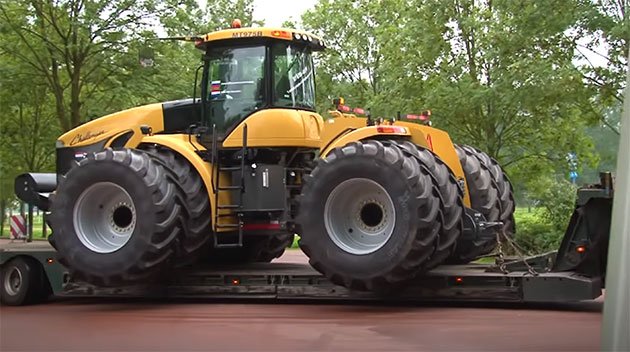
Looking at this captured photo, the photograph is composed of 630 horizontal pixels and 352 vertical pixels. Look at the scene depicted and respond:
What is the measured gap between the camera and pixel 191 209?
9.80 meters

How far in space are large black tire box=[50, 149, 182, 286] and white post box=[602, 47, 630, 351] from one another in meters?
6.61

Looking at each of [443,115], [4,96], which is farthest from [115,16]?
[443,115]

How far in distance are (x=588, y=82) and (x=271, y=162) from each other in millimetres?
9523

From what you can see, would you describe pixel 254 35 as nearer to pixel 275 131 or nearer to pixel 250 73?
pixel 250 73

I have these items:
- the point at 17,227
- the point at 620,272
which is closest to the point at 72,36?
the point at 17,227

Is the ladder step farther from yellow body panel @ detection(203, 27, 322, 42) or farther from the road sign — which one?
the road sign

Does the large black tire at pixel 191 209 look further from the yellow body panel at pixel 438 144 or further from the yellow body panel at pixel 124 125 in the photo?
the yellow body panel at pixel 438 144

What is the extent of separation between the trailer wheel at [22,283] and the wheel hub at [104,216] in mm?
1324

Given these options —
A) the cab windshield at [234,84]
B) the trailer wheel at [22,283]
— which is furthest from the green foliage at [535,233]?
the trailer wheel at [22,283]

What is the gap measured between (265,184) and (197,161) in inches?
35.8

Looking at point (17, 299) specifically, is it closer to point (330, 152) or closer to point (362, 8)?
point (330, 152)

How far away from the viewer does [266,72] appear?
34.2 ft

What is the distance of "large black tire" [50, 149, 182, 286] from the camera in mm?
9508

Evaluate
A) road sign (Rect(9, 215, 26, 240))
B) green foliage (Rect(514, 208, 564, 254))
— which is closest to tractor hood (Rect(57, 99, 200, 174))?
road sign (Rect(9, 215, 26, 240))
